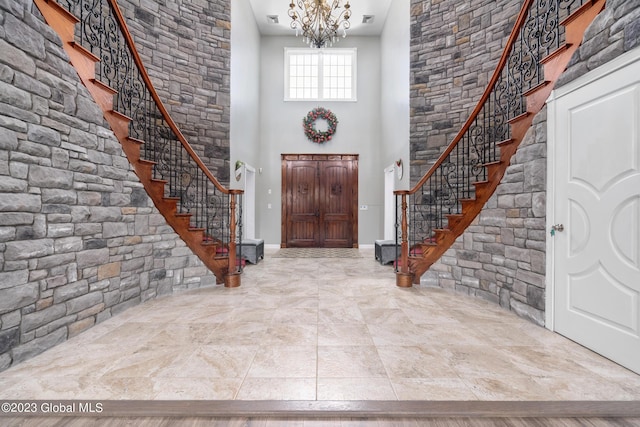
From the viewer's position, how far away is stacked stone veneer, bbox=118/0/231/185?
15.6 ft

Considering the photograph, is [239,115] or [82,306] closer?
[82,306]

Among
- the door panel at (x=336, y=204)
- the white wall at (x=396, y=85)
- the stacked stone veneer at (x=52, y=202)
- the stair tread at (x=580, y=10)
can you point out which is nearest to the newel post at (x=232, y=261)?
the stacked stone veneer at (x=52, y=202)

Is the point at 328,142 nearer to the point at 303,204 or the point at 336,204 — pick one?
the point at 336,204

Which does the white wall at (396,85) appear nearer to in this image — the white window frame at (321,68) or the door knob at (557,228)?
the white window frame at (321,68)

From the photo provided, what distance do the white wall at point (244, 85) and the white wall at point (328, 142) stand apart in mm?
316

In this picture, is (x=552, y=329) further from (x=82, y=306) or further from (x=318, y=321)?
(x=82, y=306)

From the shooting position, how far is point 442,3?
16.4 ft

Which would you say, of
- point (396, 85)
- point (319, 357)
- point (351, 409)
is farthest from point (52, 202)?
point (396, 85)

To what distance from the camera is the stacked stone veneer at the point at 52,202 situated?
1.78 metres

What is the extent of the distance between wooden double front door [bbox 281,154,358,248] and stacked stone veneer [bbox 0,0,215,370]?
186 inches

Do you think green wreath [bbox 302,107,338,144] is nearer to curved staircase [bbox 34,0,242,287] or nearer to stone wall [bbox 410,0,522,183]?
stone wall [bbox 410,0,522,183]

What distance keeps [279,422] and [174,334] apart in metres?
1.30

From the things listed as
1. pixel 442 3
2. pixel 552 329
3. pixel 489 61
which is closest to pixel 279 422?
pixel 552 329

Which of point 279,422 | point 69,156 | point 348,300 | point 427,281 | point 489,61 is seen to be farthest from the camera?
point 489,61
